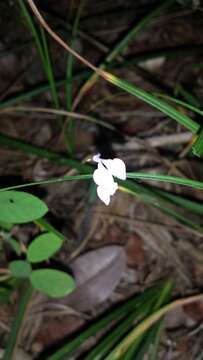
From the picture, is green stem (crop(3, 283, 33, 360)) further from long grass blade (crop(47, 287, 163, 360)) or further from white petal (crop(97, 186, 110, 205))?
white petal (crop(97, 186, 110, 205))

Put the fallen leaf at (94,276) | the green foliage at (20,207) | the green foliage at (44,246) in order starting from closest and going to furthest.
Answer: the green foliage at (20,207), the green foliage at (44,246), the fallen leaf at (94,276)

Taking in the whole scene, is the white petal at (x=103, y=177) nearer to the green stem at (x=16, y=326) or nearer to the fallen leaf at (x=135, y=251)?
the green stem at (x=16, y=326)

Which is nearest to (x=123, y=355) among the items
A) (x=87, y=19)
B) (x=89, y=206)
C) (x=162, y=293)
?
(x=162, y=293)

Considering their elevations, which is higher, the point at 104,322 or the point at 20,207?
the point at 20,207

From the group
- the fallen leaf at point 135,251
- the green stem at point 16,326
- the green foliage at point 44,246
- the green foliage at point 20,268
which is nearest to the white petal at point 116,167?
the green foliage at point 44,246

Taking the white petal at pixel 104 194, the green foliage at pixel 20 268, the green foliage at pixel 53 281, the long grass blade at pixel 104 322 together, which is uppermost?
the green foliage at pixel 20 268

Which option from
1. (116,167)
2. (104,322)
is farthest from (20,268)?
(116,167)

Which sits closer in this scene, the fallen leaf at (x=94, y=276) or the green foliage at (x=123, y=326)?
the green foliage at (x=123, y=326)

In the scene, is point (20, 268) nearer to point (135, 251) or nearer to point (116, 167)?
point (135, 251)
